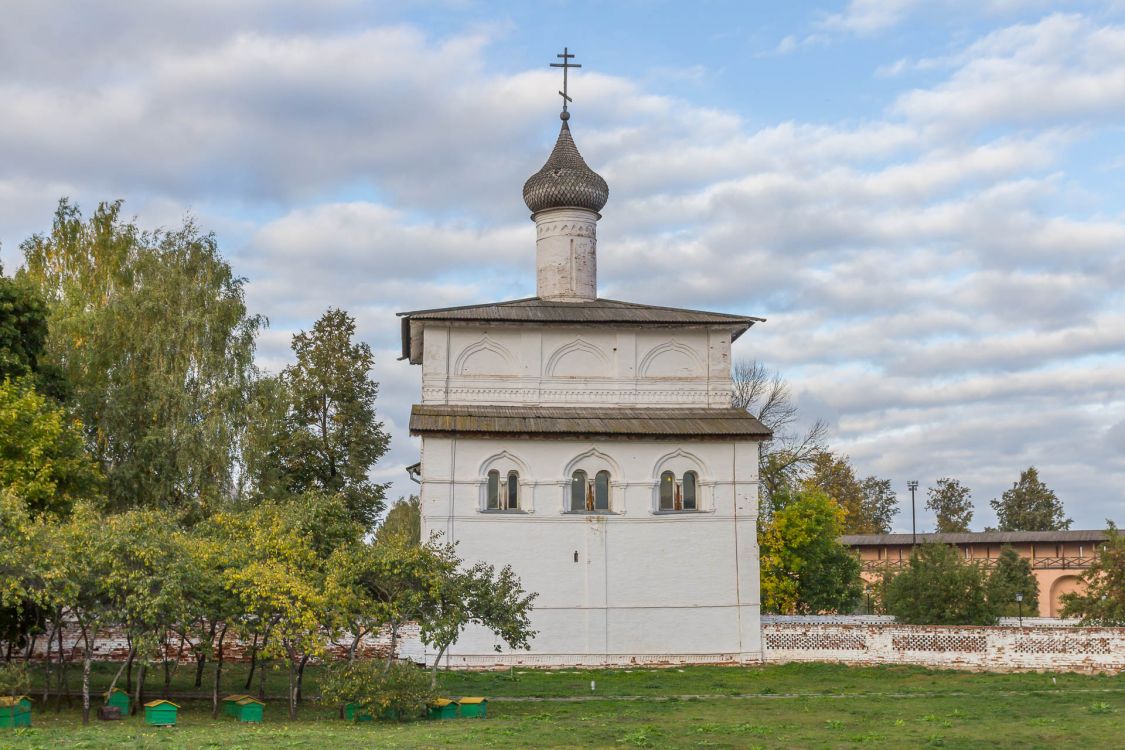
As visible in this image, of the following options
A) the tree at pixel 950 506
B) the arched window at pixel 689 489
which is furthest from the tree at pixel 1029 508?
the arched window at pixel 689 489

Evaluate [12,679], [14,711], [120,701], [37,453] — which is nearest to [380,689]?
[120,701]

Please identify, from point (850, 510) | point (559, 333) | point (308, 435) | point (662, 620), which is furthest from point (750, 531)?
point (850, 510)

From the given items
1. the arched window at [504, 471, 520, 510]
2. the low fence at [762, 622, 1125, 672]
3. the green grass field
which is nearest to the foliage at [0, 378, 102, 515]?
the green grass field

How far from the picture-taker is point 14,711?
1423cm

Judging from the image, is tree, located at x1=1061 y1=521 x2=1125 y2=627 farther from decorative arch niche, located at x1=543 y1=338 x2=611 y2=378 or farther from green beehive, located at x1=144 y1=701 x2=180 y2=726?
green beehive, located at x1=144 y1=701 x2=180 y2=726

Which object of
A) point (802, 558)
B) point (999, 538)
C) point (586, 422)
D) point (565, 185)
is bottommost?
point (802, 558)

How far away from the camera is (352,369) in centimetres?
3197

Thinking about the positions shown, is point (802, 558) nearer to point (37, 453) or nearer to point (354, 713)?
point (354, 713)

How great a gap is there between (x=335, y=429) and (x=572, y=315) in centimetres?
1010

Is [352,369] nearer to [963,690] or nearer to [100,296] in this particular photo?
[100,296]

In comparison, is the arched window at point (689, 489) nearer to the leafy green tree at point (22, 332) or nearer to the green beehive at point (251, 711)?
the green beehive at point (251, 711)

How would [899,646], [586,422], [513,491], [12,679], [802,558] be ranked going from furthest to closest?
[802,558]
[586,422]
[513,491]
[899,646]
[12,679]

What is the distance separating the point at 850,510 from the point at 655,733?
35366 millimetres

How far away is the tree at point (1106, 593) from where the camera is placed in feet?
73.5
